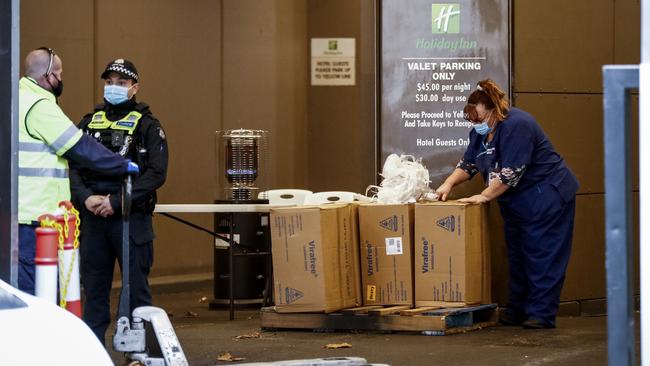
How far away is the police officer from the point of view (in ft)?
25.2

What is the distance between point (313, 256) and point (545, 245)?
1.72 meters

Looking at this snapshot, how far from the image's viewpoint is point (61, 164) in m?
6.71

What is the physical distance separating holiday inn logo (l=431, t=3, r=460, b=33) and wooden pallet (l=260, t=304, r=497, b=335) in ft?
7.22

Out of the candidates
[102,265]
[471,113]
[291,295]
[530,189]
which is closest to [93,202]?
[102,265]

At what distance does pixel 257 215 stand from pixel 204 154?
2501 millimetres

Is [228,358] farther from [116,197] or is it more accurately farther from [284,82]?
[284,82]

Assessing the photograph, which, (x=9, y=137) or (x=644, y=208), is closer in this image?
(x=644, y=208)

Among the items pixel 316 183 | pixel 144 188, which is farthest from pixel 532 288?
pixel 316 183

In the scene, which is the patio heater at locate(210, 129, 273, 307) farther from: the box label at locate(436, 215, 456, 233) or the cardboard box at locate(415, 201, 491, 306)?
the box label at locate(436, 215, 456, 233)

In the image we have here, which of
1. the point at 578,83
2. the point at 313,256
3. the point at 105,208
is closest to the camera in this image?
the point at 105,208

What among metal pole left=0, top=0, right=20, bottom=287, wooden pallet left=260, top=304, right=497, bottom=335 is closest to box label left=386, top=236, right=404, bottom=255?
wooden pallet left=260, top=304, right=497, bottom=335

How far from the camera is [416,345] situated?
8.30 meters

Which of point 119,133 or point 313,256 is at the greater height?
point 119,133

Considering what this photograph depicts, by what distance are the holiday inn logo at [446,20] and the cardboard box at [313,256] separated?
5.55 ft
